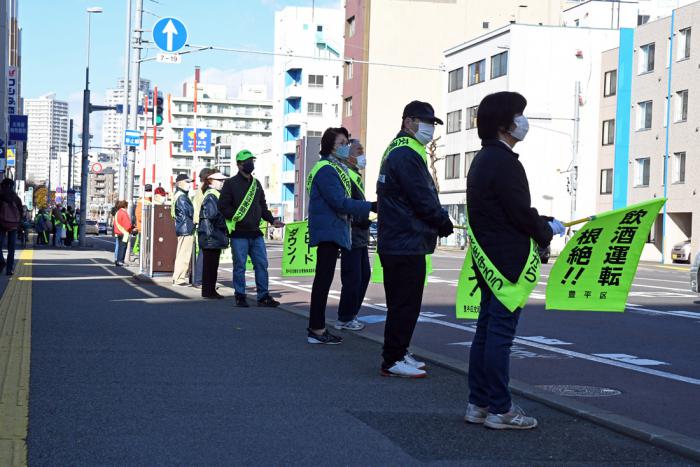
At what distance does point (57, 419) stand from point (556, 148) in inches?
2234

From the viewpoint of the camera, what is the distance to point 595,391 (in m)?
7.00

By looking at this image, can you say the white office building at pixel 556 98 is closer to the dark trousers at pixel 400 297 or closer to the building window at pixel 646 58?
the building window at pixel 646 58

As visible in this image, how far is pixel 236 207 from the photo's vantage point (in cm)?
1280

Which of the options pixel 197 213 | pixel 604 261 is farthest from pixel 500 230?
pixel 197 213

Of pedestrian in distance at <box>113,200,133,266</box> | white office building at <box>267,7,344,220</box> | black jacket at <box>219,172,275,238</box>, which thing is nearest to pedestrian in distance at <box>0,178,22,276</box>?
pedestrian in distance at <box>113,200,133,266</box>

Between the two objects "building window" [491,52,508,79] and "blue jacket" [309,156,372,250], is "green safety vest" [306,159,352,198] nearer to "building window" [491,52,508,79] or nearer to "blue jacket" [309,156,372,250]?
"blue jacket" [309,156,372,250]

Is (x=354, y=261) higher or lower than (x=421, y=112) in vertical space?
lower

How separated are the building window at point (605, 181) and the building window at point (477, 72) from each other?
11001 millimetres

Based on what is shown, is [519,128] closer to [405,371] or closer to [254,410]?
[254,410]

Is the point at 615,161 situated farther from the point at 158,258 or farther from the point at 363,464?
the point at 363,464

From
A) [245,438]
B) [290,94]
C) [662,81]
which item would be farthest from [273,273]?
[290,94]

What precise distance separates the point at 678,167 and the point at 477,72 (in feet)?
63.7

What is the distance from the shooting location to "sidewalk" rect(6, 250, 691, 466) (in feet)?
16.0

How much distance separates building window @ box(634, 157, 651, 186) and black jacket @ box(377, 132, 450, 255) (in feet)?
153
